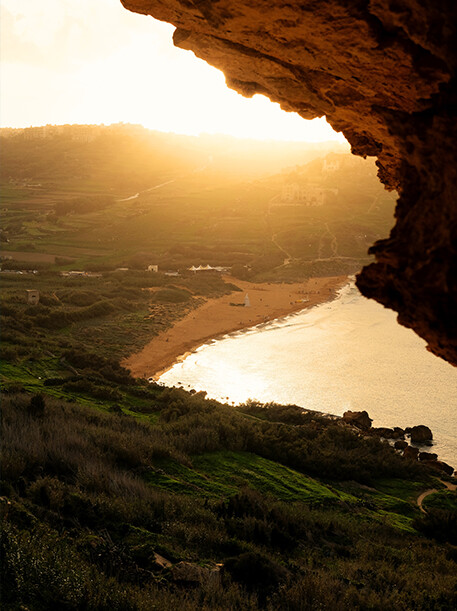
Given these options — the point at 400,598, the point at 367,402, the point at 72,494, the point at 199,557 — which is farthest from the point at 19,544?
the point at 367,402

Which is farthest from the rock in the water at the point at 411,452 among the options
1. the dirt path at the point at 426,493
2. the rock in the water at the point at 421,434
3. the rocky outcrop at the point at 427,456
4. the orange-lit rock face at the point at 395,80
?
the orange-lit rock face at the point at 395,80

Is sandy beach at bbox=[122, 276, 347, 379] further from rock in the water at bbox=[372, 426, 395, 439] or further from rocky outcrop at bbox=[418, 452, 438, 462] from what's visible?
rocky outcrop at bbox=[418, 452, 438, 462]

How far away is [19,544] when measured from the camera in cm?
518

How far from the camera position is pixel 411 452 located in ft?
50.1

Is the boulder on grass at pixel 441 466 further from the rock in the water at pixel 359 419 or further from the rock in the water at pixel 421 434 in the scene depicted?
the rock in the water at pixel 359 419

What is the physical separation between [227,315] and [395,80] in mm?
30889

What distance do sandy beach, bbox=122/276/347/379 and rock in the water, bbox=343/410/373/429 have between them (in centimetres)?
805

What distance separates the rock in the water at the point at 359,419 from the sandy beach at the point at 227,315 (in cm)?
805

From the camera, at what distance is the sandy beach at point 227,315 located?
24858mm

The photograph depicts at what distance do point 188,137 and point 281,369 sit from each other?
15197 cm

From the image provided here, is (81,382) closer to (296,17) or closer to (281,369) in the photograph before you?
(281,369)

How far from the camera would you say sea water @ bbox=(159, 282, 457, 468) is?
19.6 metres

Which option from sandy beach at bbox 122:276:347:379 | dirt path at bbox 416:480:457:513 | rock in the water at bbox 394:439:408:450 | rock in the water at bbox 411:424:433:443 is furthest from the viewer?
sandy beach at bbox 122:276:347:379

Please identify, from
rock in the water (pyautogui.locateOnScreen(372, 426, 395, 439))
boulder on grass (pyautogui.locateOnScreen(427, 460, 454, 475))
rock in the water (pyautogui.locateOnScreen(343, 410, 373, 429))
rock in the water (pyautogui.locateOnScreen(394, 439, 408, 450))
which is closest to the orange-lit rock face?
boulder on grass (pyautogui.locateOnScreen(427, 460, 454, 475))
